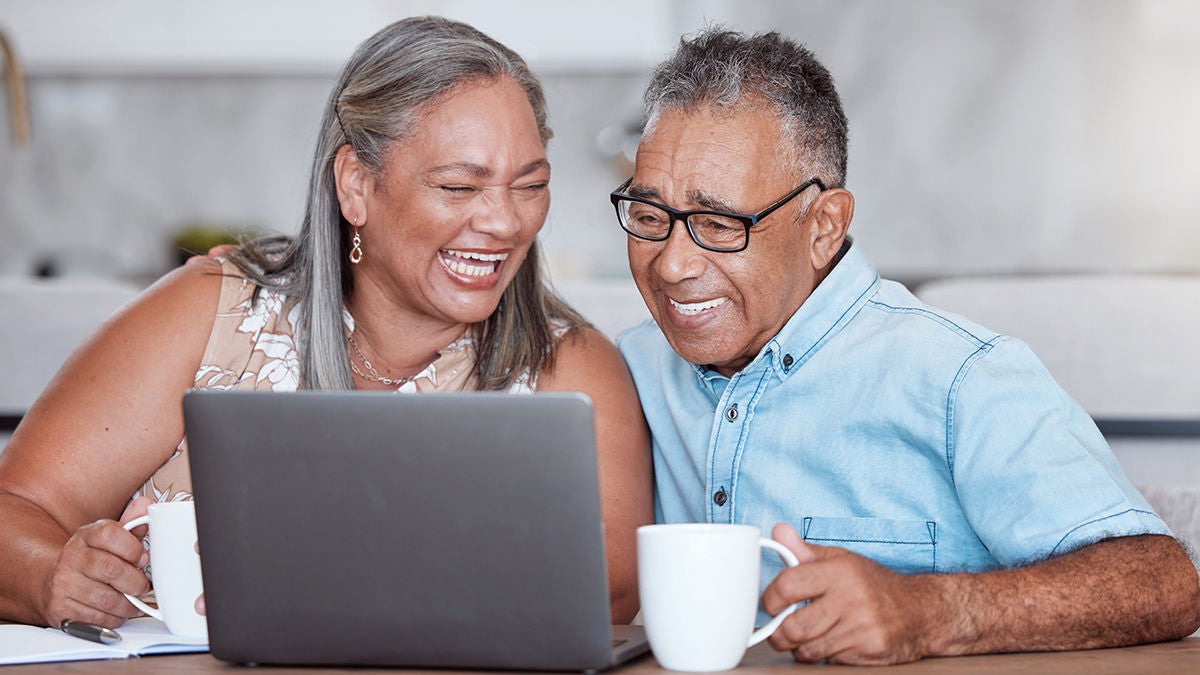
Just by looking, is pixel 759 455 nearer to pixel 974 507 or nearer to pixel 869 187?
pixel 974 507

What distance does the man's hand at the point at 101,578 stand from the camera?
1281mm

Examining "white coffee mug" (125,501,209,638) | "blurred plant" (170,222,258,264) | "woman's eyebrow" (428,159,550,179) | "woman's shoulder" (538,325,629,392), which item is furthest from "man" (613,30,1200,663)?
"blurred plant" (170,222,258,264)

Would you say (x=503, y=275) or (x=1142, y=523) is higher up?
(x=503, y=275)

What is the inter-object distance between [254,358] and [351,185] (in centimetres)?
27

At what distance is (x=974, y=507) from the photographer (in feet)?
4.58

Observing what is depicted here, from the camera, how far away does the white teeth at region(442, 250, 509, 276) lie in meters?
1.75

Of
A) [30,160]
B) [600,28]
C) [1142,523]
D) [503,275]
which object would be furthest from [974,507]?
[30,160]

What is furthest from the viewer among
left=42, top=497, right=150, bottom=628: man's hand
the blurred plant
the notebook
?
the blurred plant

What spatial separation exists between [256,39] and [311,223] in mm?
2534

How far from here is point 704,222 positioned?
152cm

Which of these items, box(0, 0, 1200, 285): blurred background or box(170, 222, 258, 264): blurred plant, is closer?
box(0, 0, 1200, 285): blurred background

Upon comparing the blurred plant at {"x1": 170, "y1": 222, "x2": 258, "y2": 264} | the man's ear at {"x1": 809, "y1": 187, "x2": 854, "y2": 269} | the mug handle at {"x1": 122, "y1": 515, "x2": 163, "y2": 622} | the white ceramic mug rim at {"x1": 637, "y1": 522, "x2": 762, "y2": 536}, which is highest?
the man's ear at {"x1": 809, "y1": 187, "x2": 854, "y2": 269}

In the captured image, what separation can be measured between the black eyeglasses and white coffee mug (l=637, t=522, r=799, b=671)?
1.73 feet

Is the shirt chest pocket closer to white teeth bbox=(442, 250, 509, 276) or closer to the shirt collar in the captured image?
the shirt collar
